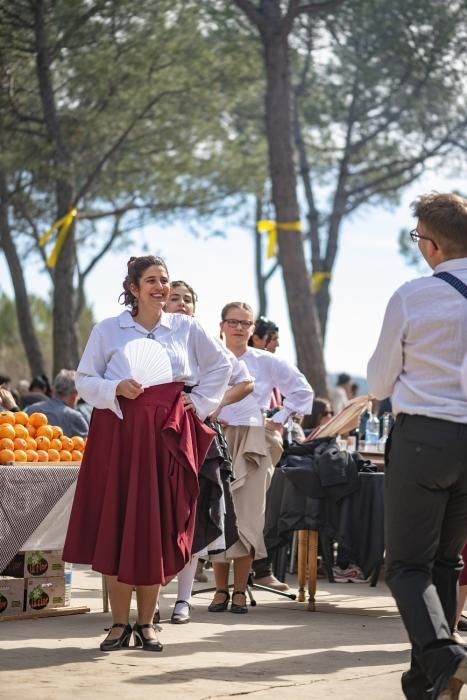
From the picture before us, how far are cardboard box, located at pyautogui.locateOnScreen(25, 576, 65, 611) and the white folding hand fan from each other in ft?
5.55

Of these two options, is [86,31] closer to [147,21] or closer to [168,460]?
[147,21]

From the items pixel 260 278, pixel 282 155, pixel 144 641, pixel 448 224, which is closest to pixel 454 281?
pixel 448 224

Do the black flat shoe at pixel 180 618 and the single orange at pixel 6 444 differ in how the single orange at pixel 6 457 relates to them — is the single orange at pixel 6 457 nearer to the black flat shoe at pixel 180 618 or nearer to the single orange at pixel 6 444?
the single orange at pixel 6 444

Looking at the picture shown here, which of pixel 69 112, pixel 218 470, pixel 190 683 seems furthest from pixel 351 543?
pixel 69 112

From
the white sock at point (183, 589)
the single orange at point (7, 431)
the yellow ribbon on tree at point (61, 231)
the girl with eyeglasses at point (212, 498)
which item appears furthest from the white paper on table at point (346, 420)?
the yellow ribbon on tree at point (61, 231)

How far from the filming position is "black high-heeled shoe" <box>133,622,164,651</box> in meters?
5.35

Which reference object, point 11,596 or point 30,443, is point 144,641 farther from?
point 30,443

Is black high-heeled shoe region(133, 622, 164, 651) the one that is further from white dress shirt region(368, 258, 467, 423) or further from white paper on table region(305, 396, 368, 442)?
white paper on table region(305, 396, 368, 442)

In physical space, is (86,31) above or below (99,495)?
above

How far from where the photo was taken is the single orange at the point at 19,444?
6469 mm

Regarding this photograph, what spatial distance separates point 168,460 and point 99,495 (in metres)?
0.33

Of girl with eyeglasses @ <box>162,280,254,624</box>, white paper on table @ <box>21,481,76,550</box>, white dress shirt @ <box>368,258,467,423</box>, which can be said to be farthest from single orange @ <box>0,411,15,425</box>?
white dress shirt @ <box>368,258,467,423</box>

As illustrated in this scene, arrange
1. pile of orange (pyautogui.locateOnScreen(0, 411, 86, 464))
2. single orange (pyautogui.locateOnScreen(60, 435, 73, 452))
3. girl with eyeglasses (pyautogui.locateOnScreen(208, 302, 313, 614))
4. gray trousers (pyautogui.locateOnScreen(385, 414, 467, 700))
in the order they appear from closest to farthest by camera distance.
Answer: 1. gray trousers (pyautogui.locateOnScreen(385, 414, 467, 700))
2. pile of orange (pyautogui.locateOnScreen(0, 411, 86, 464))
3. single orange (pyautogui.locateOnScreen(60, 435, 73, 452))
4. girl with eyeglasses (pyautogui.locateOnScreen(208, 302, 313, 614))

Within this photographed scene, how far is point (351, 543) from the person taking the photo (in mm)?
7125
